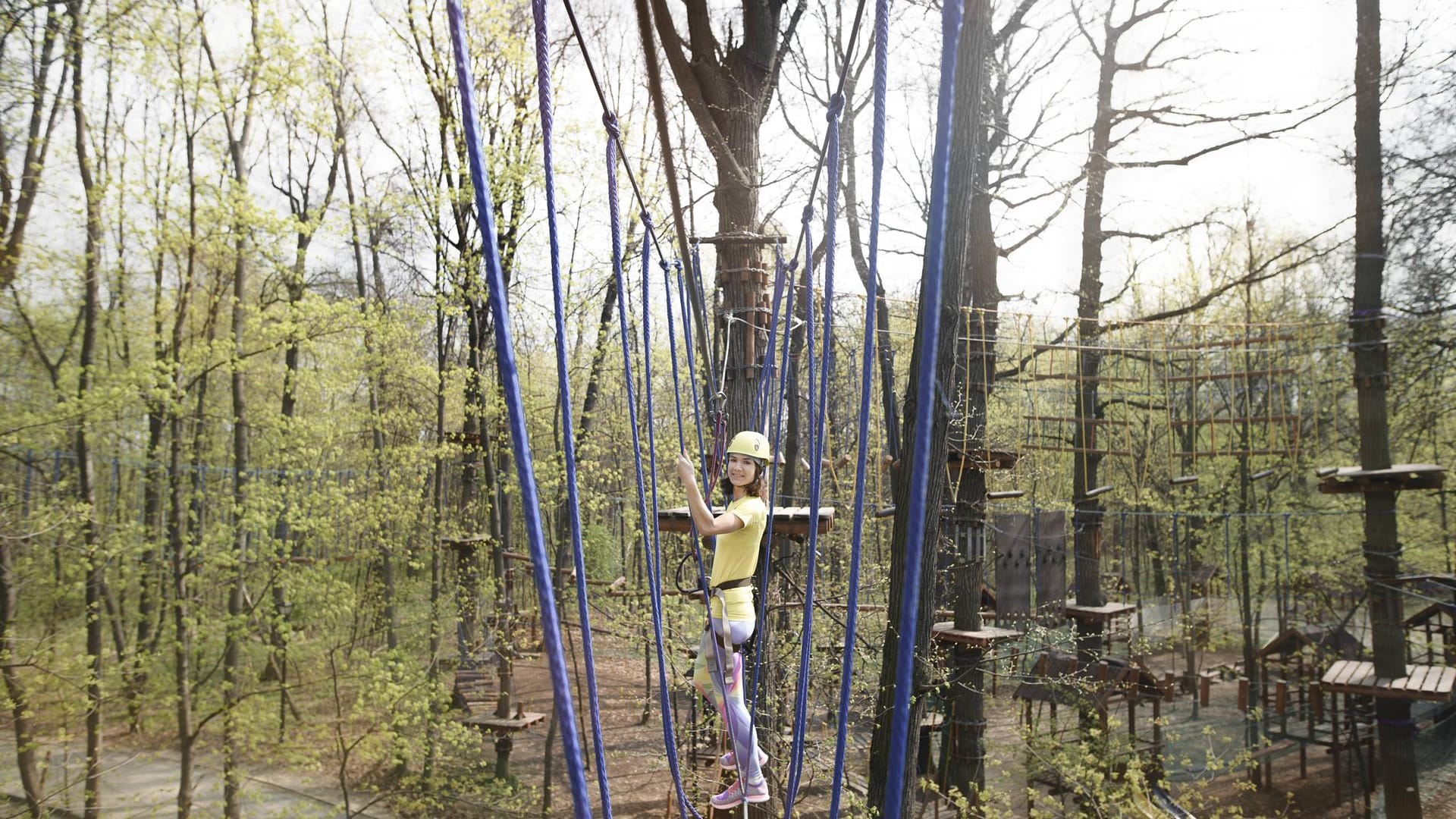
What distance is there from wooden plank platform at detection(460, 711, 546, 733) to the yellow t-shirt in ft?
22.7

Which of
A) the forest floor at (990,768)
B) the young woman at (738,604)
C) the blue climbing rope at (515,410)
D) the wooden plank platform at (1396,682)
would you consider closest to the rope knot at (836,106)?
the young woman at (738,604)

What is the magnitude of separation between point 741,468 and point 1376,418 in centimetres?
761

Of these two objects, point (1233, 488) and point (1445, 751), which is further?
point (1233, 488)

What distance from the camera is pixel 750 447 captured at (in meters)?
3.57

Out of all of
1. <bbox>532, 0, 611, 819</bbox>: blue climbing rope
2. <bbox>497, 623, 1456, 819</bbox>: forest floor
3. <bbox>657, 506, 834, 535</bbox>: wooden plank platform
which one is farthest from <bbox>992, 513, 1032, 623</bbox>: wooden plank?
<bbox>532, 0, 611, 819</bbox>: blue climbing rope

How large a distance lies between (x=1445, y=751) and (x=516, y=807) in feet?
46.1

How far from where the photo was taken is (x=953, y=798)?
6.90m

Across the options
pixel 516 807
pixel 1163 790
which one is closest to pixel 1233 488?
pixel 1163 790

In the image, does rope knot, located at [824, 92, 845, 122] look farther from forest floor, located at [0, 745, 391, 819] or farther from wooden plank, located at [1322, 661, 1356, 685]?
wooden plank, located at [1322, 661, 1356, 685]

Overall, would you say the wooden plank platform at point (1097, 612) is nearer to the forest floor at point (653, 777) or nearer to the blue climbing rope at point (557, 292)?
the forest floor at point (653, 777)

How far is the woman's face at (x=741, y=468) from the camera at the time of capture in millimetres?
3561

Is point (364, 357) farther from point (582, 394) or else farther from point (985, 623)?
point (985, 623)

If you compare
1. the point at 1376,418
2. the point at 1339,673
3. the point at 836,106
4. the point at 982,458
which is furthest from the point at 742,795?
the point at 1339,673

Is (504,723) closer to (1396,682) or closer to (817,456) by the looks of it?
(817,456)
